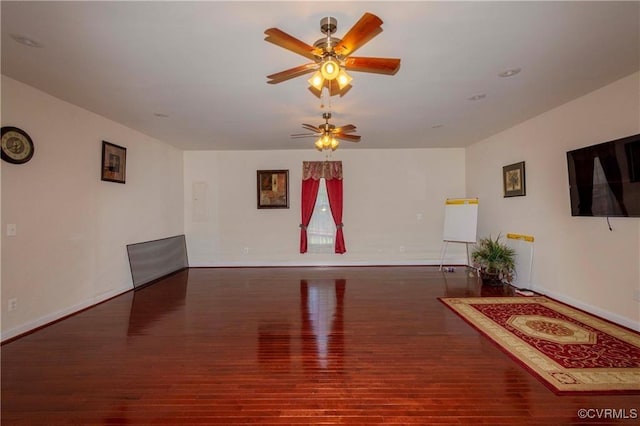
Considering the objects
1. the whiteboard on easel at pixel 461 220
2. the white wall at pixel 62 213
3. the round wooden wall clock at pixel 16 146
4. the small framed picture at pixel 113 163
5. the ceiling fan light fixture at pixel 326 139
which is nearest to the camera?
the round wooden wall clock at pixel 16 146

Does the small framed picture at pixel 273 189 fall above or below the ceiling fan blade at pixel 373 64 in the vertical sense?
below

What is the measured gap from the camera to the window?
6.40 meters

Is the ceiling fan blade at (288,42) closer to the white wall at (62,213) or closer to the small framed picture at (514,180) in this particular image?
the white wall at (62,213)

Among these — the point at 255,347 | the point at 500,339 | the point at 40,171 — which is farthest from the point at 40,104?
the point at 500,339

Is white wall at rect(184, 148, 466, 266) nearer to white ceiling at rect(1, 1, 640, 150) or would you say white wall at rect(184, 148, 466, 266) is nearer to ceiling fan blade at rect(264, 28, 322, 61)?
white ceiling at rect(1, 1, 640, 150)

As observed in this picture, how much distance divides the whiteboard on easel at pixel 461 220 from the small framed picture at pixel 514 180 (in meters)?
0.68

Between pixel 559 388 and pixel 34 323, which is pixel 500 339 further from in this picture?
pixel 34 323

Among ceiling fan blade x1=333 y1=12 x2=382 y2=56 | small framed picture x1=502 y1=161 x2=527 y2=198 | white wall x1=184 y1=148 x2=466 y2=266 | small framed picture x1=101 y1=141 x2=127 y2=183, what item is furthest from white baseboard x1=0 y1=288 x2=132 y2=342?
small framed picture x1=502 y1=161 x2=527 y2=198

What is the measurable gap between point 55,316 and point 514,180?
6.86 metres

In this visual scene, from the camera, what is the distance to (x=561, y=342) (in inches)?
107

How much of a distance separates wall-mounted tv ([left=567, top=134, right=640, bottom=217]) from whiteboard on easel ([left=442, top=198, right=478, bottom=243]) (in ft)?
6.66

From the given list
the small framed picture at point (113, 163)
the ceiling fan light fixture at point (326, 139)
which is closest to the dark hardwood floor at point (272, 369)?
the small framed picture at point (113, 163)

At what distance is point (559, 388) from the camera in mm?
2031

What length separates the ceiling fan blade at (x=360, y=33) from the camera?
1641 mm
